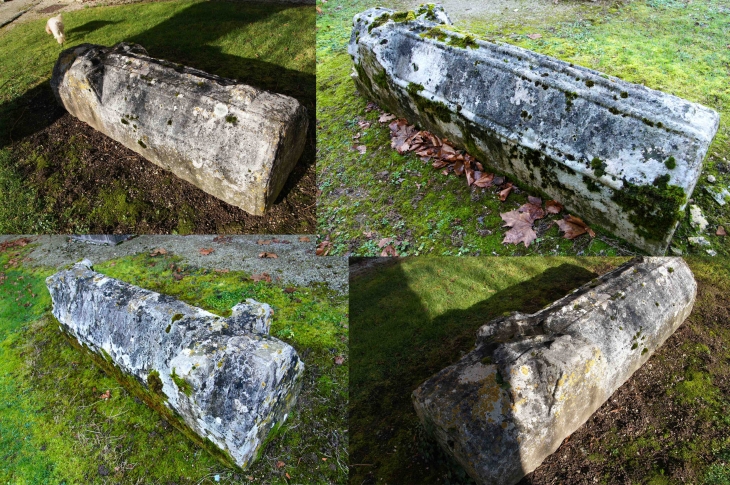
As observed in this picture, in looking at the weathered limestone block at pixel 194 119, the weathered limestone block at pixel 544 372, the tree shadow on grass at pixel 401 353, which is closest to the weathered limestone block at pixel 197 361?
the tree shadow on grass at pixel 401 353

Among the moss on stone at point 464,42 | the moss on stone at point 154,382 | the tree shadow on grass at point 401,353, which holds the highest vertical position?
the moss on stone at point 464,42

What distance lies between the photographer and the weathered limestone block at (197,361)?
10.1ft

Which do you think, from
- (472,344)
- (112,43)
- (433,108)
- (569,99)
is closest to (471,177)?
(433,108)

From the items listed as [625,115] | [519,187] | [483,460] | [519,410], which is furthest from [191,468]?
[625,115]

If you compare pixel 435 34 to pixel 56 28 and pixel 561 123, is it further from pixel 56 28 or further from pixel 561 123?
pixel 56 28

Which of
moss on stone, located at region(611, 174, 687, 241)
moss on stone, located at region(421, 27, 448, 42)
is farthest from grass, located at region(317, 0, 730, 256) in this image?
moss on stone, located at region(421, 27, 448, 42)

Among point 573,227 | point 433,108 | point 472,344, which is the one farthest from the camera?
point 472,344

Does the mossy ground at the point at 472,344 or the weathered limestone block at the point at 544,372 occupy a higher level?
→ the weathered limestone block at the point at 544,372

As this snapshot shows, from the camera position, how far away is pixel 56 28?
5973mm

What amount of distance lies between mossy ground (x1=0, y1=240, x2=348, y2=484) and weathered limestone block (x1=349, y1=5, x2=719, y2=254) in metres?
2.40

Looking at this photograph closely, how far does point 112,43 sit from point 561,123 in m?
6.12

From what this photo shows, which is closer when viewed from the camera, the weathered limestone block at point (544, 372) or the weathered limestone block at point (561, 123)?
the weathered limestone block at point (544, 372)

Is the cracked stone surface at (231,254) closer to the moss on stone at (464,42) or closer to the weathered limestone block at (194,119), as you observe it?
the weathered limestone block at (194,119)

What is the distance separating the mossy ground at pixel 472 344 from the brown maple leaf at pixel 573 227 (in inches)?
26.1
